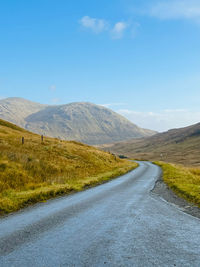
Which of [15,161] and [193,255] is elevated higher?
[15,161]

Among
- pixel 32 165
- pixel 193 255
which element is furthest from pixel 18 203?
pixel 32 165

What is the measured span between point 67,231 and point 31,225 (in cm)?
132

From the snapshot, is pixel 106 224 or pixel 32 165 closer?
pixel 106 224

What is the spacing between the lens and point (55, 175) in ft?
70.5

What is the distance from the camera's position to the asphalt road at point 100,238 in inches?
183

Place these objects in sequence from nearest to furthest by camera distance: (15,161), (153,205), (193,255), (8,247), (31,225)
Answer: (193,255) < (8,247) < (31,225) < (153,205) < (15,161)

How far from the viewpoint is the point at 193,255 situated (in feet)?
16.1

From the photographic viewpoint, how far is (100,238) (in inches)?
234

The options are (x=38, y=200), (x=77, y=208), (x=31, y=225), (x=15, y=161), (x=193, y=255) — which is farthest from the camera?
(x=15, y=161)

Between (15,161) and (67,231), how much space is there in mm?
15877

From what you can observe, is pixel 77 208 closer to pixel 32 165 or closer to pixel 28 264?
pixel 28 264

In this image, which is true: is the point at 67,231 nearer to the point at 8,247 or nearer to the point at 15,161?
the point at 8,247

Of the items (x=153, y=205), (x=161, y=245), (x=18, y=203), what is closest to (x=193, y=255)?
(x=161, y=245)

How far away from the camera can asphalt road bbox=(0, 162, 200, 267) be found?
15.3ft
